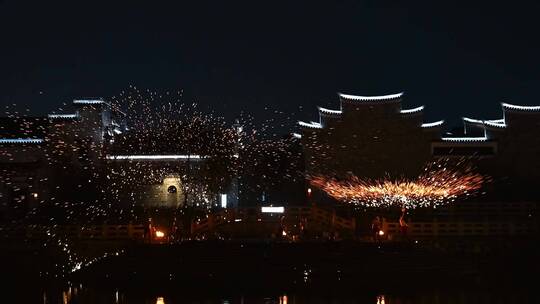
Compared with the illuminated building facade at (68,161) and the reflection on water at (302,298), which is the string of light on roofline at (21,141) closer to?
the illuminated building facade at (68,161)

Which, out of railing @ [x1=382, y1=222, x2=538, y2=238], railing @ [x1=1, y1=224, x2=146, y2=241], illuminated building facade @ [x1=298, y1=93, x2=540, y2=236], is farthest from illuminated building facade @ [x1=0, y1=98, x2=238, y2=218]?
railing @ [x1=382, y1=222, x2=538, y2=238]

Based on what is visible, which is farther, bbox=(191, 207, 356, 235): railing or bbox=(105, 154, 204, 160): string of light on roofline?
bbox=(105, 154, 204, 160): string of light on roofline

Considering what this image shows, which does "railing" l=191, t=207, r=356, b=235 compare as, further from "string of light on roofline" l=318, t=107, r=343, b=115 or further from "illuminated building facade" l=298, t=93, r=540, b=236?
"string of light on roofline" l=318, t=107, r=343, b=115

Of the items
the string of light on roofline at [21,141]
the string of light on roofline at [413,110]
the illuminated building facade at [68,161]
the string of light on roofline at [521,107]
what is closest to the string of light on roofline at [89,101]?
the illuminated building facade at [68,161]

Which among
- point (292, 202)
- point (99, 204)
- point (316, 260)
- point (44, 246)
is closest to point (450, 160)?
point (292, 202)

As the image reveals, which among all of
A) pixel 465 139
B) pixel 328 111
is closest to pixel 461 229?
pixel 465 139

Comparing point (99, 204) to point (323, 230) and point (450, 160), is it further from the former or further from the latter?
point (450, 160)
